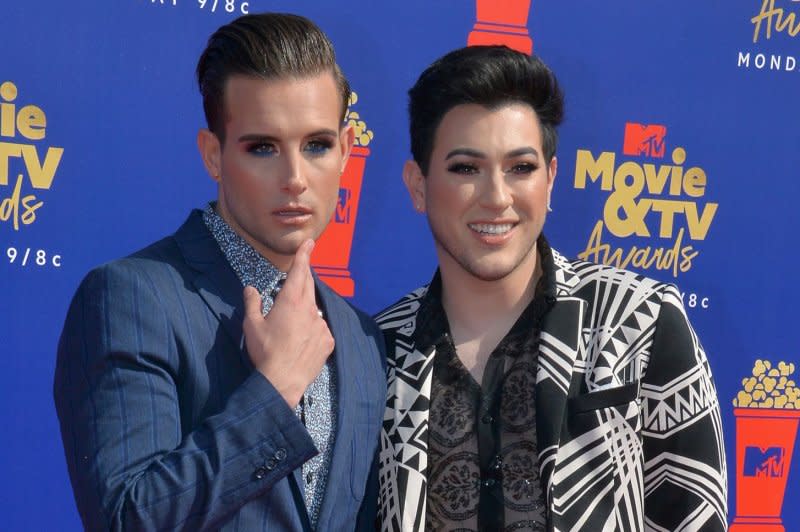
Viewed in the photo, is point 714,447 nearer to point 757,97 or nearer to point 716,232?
point 716,232

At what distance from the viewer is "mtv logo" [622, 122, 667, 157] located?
2812 mm

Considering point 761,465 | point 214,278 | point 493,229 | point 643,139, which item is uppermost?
point 643,139

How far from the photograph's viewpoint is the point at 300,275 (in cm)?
163

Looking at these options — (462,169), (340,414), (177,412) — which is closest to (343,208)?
(462,169)

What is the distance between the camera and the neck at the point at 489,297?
208 cm

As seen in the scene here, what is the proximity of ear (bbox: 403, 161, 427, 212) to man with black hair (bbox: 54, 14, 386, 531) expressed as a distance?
0.35m

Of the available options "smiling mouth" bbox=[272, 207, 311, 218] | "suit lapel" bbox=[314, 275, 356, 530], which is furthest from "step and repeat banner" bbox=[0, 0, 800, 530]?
"smiling mouth" bbox=[272, 207, 311, 218]

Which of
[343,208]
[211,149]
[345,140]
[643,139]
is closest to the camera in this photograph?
[211,149]

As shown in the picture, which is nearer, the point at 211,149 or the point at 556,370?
the point at 211,149

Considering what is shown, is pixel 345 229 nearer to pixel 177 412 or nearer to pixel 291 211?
pixel 291 211


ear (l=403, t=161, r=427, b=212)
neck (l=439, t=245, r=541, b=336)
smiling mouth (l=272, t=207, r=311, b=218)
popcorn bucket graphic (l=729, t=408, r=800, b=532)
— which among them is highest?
ear (l=403, t=161, r=427, b=212)

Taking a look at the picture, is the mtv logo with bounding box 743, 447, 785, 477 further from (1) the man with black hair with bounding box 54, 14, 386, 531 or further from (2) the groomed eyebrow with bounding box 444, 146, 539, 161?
(1) the man with black hair with bounding box 54, 14, 386, 531

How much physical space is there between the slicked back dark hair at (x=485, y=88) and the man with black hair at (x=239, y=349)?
0.33 metres

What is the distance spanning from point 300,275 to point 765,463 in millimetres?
1815
